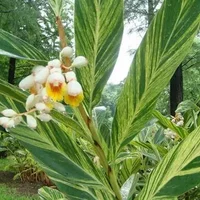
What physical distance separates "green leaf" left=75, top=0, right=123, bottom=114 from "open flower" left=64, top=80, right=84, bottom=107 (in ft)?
0.21

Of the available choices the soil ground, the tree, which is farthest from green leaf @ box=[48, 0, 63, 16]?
the tree

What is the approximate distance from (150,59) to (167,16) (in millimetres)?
51

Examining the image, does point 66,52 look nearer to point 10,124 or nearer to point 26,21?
point 10,124

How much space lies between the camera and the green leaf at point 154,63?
0.45 metres

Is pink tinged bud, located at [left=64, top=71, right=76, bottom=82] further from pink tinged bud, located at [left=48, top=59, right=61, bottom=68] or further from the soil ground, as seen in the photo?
the soil ground

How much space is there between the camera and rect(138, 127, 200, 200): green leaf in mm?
468

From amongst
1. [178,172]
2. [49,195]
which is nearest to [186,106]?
[49,195]

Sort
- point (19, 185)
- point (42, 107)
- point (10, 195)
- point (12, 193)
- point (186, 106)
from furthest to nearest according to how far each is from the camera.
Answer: point (19, 185) → point (12, 193) → point (10, 195) → point (186, 106) → point (42, 107)

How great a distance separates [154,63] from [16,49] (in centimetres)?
14

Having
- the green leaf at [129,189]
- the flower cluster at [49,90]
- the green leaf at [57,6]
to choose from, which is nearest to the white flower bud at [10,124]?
the flower cluster at [49,90]

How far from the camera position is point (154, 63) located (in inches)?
Result: 18.9

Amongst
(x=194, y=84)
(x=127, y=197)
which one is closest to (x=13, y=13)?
(x=194, y=84)

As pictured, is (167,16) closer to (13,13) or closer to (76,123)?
(76,123)

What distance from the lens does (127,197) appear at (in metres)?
0.60
